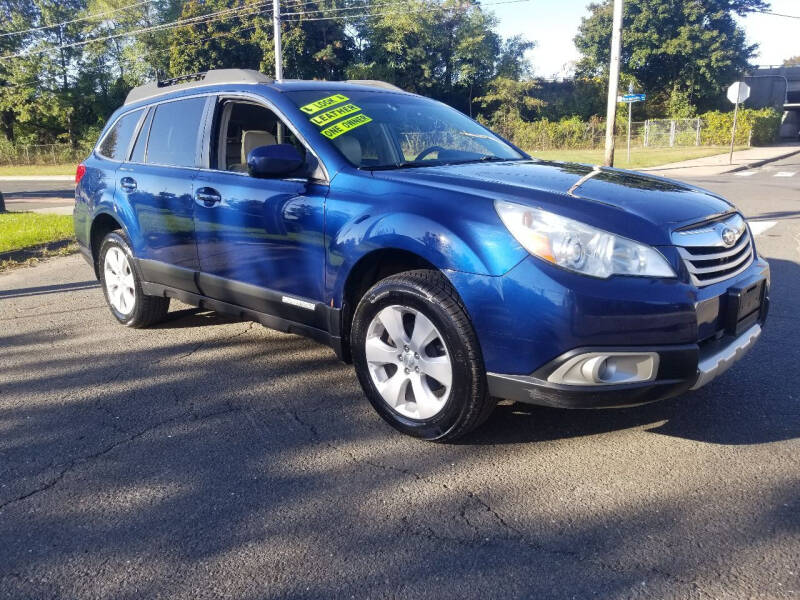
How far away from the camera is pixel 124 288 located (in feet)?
17.7

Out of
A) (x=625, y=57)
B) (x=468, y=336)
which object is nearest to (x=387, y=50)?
(x=625, y=57)

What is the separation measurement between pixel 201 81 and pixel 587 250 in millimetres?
3230

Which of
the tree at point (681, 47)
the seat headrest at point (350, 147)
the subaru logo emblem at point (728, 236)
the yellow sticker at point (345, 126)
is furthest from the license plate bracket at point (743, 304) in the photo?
the tree at point (681, 47)

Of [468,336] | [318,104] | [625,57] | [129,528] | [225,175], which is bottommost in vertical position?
[129,528]

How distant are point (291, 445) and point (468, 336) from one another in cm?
105

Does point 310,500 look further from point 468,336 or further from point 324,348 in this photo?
point 324,348

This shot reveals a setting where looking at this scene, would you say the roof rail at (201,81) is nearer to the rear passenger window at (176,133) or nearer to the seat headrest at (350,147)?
the rear passenger window at (176,133)

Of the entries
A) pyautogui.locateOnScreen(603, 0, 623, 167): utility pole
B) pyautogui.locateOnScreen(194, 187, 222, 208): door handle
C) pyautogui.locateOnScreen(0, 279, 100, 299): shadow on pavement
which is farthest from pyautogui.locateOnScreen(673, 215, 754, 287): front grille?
pyautogui.locateOnScreen(603, 0, 623, 167): utility pole

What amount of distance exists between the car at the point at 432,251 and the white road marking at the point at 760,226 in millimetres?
5969

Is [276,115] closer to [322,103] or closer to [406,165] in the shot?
[322,103]

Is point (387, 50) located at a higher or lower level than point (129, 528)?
higher

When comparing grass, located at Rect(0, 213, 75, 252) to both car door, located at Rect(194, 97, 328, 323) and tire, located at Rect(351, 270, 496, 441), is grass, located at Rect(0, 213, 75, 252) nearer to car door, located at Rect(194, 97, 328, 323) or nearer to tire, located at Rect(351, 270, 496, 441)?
car door, located at Rect(194, 97, 328, 323)

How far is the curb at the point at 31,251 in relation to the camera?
8.51m

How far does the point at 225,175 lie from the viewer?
166 inches
